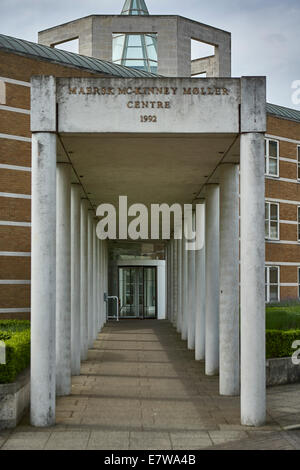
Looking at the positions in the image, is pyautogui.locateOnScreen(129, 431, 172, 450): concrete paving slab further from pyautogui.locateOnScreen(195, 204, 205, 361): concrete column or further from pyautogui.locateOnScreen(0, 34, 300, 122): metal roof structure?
pyautogui.locateOnScreen(0, 34, 300, 122): metal roof structure

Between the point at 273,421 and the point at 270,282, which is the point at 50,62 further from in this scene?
the point at 273,421

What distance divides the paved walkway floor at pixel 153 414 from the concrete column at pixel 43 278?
0.61m

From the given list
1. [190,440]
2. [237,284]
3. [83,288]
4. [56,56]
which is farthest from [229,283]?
[56,56]

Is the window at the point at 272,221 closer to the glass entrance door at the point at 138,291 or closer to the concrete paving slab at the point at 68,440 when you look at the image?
the glass entrance door at the point at 138,291

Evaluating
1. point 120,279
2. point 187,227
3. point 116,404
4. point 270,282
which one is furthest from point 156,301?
point 116,404

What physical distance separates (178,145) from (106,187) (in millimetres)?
5641

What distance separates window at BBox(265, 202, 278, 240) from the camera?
33344 millimetres

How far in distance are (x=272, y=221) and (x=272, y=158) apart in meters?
3.20

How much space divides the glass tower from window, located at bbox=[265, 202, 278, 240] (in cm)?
1693

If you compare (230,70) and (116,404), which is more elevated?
(230,70)

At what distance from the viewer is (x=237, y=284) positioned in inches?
501

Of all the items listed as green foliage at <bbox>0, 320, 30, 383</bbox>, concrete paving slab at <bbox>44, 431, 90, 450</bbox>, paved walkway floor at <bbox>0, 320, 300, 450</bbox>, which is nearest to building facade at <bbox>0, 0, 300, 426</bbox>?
green foliage at <bbox>0, 320, 30, 383</bbox>

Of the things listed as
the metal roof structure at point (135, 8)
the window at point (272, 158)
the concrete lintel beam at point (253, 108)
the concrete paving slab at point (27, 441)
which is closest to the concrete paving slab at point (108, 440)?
the concrete paving slab at point (27, 441)

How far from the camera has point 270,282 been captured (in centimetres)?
3334
